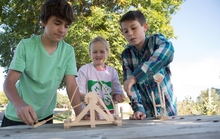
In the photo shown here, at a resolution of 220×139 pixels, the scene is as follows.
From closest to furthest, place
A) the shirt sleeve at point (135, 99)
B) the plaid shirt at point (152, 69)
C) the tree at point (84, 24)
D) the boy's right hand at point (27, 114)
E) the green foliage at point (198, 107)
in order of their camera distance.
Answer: the boy's right hand at point (27, 114)
the plaid shirt at point (152, 69)
the shirt sleeve at point (135, 99)
the tree at point (84, 24)
the green foliage at point (198, 107)

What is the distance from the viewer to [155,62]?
1685 millimetres

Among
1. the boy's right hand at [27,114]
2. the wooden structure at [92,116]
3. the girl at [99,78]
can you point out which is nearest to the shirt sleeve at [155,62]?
the wooden structure at [92,116]

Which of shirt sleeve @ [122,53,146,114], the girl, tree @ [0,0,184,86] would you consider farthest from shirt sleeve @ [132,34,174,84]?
tree @ [0,0,184,86]

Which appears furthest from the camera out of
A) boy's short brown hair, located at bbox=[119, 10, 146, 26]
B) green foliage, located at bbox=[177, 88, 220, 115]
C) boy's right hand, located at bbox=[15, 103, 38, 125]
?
green foliage, located at bbox=[177, 88, 220, 115]

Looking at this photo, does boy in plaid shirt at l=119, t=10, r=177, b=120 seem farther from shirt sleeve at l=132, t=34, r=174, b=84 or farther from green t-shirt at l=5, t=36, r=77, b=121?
green t-shirt at l=5, t=36, r=77, b=121

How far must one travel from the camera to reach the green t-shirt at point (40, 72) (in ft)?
5.32

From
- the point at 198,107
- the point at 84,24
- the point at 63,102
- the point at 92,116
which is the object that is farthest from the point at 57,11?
the point at 198,107

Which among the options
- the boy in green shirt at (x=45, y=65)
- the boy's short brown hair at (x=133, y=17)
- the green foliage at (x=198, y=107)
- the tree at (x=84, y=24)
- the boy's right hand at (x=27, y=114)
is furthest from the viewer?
the green foliage at (x=198, y=107)

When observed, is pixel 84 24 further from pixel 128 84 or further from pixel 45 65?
pixel 128 84

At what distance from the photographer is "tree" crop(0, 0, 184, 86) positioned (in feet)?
20.4

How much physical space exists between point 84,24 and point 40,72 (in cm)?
504

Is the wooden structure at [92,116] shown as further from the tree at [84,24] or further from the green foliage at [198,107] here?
the green foliage at [198,107]

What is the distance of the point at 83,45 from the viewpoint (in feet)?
19.7

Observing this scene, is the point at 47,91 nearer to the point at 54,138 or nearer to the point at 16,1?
the point at 54,138
